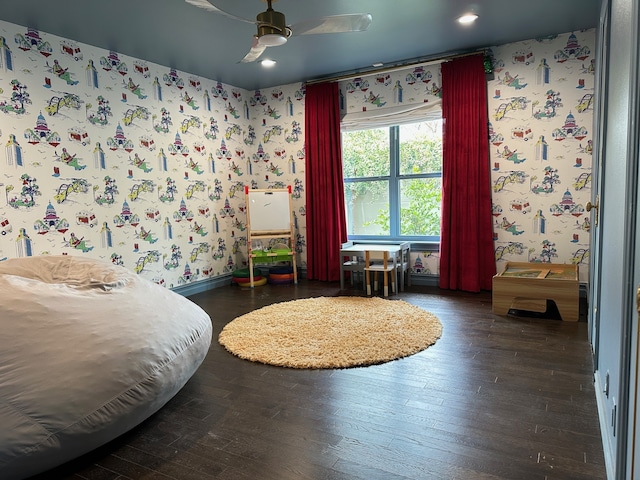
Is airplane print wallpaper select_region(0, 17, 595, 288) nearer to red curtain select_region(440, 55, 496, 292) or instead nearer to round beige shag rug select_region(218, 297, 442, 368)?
red curtain select_region(440, 55, 496, 292)

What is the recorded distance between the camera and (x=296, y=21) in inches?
137

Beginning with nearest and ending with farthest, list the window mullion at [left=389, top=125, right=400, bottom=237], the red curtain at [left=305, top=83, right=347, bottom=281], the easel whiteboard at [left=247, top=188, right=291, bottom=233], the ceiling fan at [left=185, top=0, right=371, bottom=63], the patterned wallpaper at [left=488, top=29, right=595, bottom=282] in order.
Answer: the ceiling fan at [left=185, top=0, right=371, bottom=63] < the patterned wallpaper at [left=488, top=29, right=595, bottom=282] < the window mullion at [left=389, top=125, right=400, bottom=237] < the red curtain at [left=305, top=83, right=347, bottom=281] < the easel whiteboard at [left=247, top=188, right=291, bottom=233]

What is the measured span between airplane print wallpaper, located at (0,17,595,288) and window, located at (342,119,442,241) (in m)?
0.35

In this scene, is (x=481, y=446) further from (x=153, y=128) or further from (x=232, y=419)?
(x=153, y=128)

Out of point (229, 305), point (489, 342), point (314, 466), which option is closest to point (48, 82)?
point (229, 305)

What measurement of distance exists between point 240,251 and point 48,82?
2883 millimetres

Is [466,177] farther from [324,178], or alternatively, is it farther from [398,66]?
[324,178]

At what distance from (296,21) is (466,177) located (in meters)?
2.29

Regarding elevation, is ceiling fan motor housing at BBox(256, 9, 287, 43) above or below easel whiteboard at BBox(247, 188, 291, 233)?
above

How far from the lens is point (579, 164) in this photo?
13.2 ft

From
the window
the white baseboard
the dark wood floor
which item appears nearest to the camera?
the white baseboard

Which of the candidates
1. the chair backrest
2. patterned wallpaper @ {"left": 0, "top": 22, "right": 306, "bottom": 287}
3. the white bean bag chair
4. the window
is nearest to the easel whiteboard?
patterned wallpaper @ {"left": 0, "top": 22, "right": 306, "bottom": 287}

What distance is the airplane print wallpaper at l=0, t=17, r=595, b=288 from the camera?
3453mm

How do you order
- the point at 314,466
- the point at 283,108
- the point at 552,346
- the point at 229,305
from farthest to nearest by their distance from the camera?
the point at 283,108 → the point at 229,305 → the point at 552,346 → the point at 314,466
